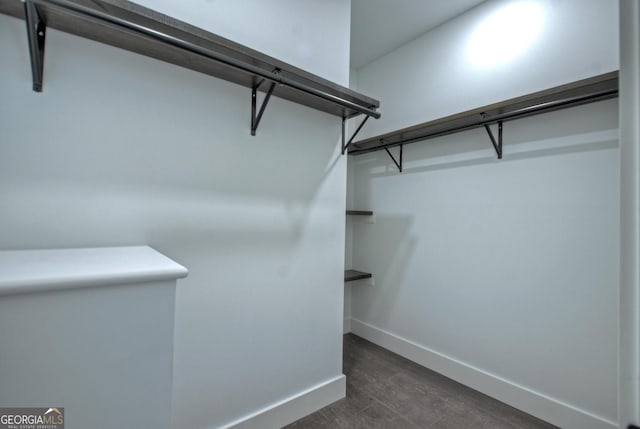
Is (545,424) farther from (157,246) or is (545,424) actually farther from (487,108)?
(157,246)

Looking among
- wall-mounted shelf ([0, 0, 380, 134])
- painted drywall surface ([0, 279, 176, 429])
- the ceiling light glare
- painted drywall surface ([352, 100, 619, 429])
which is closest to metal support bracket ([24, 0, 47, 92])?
wall-mounted shelf ([0, 0, 380, 134])

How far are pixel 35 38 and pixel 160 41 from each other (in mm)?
341

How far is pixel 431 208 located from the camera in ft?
7.32

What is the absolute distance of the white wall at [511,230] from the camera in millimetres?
1487

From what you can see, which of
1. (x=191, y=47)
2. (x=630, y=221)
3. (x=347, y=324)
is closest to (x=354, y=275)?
(x=347, y=324)

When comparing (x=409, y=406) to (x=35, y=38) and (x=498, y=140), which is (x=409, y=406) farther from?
(x=35, y=38)

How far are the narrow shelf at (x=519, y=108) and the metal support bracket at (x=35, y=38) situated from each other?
6.32 feet

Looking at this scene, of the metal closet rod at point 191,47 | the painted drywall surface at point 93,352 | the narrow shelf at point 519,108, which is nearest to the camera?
the painted drywall surface at point 93,352

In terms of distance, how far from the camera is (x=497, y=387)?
1.81 metres

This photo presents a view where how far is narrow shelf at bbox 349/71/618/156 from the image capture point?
138 cm

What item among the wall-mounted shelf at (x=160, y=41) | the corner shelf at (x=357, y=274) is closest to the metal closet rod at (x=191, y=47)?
the wall-mounted shelf at (x=160, y=41)

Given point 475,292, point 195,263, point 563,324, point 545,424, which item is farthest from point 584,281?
point 195,263

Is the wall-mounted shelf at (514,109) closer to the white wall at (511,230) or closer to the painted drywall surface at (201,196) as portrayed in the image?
the white wall at (511,230)

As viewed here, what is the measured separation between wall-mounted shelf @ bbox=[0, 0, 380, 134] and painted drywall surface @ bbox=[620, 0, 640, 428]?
1.06 meters
